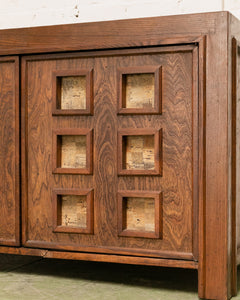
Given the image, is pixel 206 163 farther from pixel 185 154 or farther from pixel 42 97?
pixel 42 97

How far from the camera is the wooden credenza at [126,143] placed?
1900 millimetres

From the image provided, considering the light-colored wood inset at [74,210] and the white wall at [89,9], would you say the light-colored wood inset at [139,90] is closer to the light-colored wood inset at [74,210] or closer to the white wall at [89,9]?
the light-colored wood inset at [74,210]

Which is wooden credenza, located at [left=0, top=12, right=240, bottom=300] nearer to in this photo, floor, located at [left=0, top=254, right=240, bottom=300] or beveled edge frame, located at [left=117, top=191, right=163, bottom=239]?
beveled edge frame, located at [left=117, top=191, right=163, bottom=239]

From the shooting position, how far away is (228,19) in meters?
1.87

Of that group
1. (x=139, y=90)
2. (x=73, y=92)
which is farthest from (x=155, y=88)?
(x=73, y=92)

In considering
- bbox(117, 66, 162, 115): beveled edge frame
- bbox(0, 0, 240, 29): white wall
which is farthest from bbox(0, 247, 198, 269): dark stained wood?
bbox(0, 0, 240, 29): white wall

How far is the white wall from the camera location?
106 inches

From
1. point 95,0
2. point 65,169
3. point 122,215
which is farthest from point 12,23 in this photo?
point 122,215

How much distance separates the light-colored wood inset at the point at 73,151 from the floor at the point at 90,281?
494mm

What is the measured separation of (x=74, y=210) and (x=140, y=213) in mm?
283

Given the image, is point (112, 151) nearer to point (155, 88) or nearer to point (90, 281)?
point (155, 88)

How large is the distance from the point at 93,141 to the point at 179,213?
445 mm

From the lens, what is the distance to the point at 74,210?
6.99 feet

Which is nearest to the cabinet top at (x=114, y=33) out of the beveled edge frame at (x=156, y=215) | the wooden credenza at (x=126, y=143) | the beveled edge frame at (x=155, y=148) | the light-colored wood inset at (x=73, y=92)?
the wooden credenza at (x=126, y=143)
